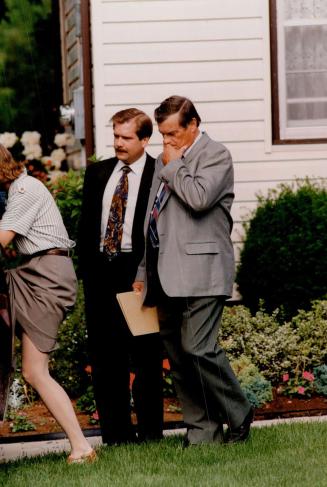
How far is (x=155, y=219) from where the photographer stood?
6.96m

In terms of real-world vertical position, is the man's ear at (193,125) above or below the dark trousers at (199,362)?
above

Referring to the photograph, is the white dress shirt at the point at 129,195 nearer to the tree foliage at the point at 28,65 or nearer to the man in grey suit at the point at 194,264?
the man in grey suit at the point at 194,264

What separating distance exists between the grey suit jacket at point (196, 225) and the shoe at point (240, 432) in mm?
790

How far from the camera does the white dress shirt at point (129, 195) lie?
7.30 metres

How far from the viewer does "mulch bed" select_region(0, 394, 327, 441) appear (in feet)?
27.5

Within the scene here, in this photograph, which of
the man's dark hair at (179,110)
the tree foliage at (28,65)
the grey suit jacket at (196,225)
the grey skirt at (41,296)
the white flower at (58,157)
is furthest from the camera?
the tree foliage at (28,65)

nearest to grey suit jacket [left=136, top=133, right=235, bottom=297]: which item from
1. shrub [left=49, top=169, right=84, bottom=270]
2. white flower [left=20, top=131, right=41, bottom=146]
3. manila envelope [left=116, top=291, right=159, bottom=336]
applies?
manila envelope [left=116, top=291, right=159, bottom=336]

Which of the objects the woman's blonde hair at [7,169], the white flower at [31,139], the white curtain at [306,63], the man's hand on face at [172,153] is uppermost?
the white curtain at [306,63]

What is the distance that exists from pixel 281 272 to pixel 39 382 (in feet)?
12.9

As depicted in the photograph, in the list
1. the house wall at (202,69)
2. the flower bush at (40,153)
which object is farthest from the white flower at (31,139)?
the house wall at (202,69)

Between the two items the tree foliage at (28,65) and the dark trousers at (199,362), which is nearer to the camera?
the dark trousers at (199,362)

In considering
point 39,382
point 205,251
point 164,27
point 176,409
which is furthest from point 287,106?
point 39,382

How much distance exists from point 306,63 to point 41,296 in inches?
198

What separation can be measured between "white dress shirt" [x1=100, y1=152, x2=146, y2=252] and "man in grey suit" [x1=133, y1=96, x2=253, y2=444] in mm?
300
